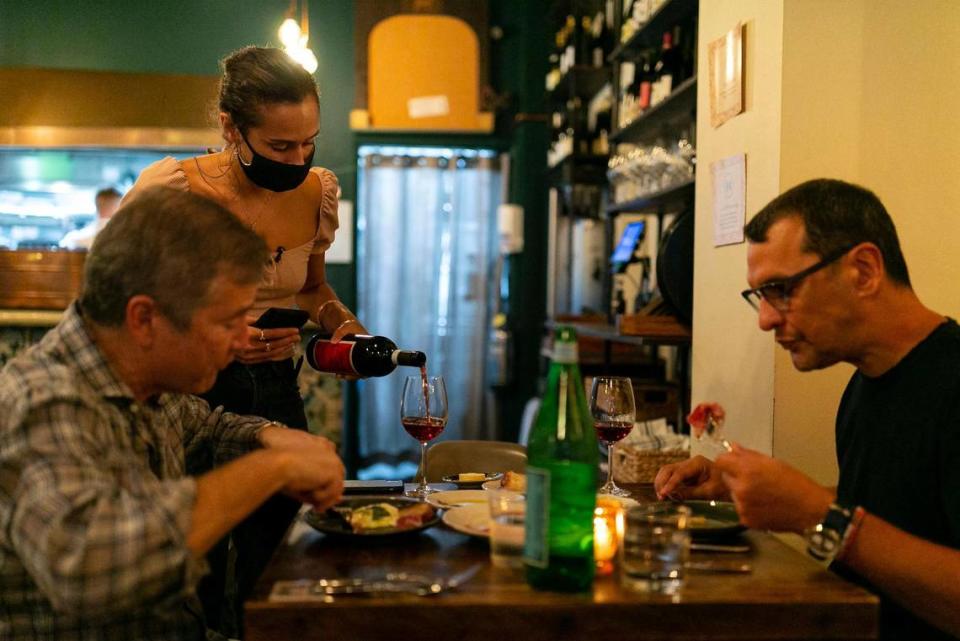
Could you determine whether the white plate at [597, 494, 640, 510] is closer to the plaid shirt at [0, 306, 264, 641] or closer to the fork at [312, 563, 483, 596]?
the fork at [312, 563, 483, 596]

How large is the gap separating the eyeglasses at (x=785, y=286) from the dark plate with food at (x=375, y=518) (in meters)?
0.66

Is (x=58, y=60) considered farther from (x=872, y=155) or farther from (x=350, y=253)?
(x=872, y=155)

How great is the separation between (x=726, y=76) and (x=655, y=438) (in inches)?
46.1

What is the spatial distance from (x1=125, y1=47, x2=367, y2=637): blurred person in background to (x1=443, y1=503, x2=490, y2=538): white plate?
489mm

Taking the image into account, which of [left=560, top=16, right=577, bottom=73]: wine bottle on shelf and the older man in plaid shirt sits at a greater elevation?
[left=560, top=16, right=577, bottom=73]: wine bottle on shelf

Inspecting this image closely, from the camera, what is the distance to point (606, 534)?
125cm

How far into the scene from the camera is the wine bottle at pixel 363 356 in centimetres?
188

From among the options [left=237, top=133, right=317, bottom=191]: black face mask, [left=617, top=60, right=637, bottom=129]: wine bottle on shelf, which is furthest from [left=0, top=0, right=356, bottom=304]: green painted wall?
[left=237, top=133, right=317, bottom=191]: black face mask

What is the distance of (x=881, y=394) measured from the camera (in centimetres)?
144

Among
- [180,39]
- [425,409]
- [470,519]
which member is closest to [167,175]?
[425,409]

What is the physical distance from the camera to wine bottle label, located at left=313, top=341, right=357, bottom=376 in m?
1.94

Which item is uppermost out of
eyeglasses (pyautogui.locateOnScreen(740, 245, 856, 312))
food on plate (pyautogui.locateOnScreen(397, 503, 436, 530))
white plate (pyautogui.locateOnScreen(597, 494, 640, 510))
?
eyeglasses (pyautogui.locateOnScreen(740, 245, 856, 312))

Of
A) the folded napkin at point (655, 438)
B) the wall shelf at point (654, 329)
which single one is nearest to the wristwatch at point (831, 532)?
the folded napkin at point (655, 438)

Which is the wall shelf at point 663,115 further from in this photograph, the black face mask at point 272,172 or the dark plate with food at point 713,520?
the dark plate with food at point 713,520
